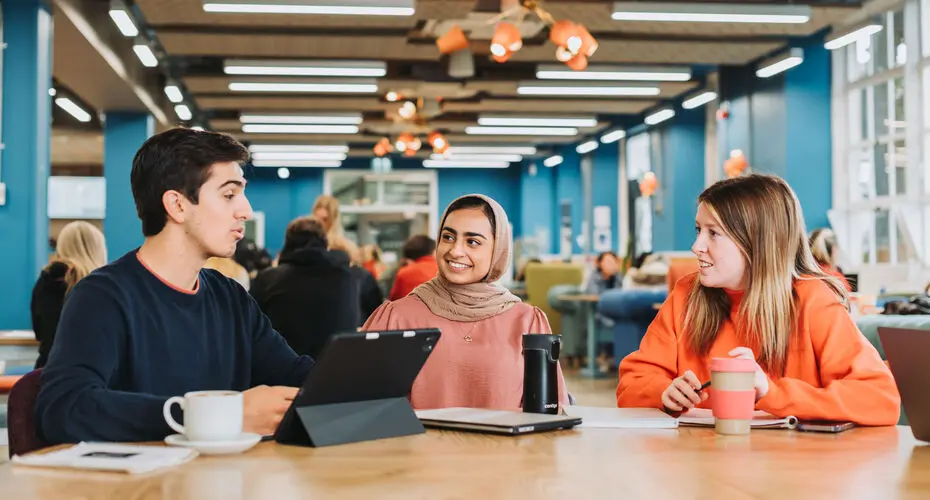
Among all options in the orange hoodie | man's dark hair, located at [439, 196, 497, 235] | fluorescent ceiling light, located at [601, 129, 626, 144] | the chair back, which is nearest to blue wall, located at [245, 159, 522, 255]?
fluorescent ceiling light, located at [601, 129, 626, 144]

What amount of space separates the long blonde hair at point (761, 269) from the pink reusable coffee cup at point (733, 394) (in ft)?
1.42

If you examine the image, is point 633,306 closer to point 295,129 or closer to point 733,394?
point 295,129

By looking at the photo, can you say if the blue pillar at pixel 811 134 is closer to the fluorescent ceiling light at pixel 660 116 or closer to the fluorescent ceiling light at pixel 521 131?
the fluorescent ceiling light at pixel 660 116

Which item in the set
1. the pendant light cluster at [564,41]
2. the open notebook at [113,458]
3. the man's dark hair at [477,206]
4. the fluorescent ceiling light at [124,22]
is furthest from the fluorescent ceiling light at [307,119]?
the open notebook at [113,458]

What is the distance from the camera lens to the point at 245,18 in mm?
8523

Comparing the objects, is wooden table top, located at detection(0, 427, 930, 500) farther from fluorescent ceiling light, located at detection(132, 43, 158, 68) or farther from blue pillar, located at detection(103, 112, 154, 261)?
blue pillar, located at detection(103, 112, 154, 261)

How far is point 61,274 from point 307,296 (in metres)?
1.17

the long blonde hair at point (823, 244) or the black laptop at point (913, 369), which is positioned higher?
the long blonde hair at point (823, 244)

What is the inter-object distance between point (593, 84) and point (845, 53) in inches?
104

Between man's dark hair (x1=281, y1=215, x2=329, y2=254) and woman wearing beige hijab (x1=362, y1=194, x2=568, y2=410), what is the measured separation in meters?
2.22

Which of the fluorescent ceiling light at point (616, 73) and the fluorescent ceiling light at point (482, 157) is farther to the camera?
the fluorescent ceiling light at point (482, 157)

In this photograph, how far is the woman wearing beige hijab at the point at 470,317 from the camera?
8.86 feet

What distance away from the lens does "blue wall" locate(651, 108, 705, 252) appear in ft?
45.2

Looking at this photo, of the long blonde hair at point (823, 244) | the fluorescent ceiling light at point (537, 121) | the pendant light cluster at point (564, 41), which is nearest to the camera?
the pendant light cluster at point (564, 41)
